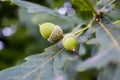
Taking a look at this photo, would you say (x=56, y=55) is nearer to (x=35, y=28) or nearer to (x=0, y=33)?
(x=35, y=28)

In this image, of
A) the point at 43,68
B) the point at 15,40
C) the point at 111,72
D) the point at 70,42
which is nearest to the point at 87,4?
the point at 70,42

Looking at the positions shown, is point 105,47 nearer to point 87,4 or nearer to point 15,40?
point 87,4

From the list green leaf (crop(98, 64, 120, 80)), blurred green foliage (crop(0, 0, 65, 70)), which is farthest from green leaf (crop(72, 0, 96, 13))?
blurred green foliage (crop(0, 0, 65, 70))

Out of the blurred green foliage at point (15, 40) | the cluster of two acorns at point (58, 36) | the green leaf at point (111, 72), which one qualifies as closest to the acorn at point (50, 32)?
the cluster of two acorns at point (58, 36)

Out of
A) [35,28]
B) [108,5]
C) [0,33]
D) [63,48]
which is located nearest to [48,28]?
[63,48]

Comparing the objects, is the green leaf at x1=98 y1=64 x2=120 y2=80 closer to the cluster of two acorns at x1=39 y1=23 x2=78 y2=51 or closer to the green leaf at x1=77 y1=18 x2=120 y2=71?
the green leaf at x1=77 y1=18 x2=120 y2=71
